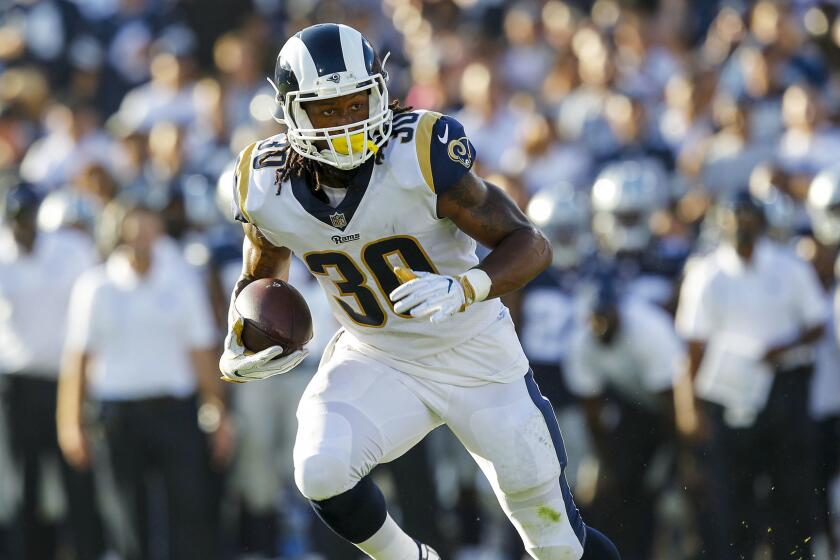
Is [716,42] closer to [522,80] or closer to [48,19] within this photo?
[522,80]

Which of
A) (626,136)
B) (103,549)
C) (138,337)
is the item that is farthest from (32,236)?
(626,136)

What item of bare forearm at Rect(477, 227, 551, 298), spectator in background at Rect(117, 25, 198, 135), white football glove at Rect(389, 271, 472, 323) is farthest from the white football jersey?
spectator in background at Rect(117, 25, 198, 135)

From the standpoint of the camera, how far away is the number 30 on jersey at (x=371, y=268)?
4.47 meters

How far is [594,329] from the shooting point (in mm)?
7129

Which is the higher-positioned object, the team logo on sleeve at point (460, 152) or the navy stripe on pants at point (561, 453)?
the team logo on sleeve at point (460, 152)

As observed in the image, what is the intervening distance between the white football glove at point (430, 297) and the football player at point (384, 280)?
6cm

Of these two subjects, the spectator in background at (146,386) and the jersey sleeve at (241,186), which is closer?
the jersey sleeve at (241,186)

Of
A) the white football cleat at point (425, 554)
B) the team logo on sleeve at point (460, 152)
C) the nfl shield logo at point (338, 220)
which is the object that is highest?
the team logo on sleeve at point (460, 152)

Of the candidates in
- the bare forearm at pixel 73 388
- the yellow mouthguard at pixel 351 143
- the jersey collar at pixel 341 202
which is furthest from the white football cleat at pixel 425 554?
the bare forearm at pixel 73 388

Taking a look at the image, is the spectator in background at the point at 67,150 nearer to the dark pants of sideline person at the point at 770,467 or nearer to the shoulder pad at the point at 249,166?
the dark pants of sideline person at the point at 770,467

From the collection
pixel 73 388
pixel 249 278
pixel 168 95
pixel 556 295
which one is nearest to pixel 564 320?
pixel 556 295

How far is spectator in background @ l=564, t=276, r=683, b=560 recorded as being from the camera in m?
7.09

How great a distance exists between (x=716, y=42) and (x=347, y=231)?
19.2 feet

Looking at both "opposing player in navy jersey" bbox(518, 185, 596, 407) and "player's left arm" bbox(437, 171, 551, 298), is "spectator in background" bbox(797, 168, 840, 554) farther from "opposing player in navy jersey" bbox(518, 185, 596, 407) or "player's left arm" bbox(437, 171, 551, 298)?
"player's left arm" bbox(437, 171, 551, 298)
